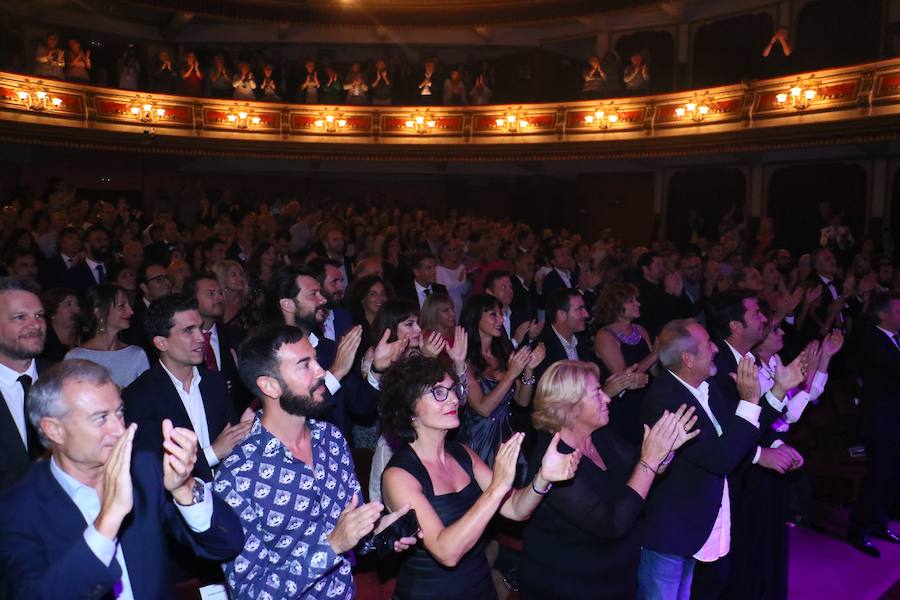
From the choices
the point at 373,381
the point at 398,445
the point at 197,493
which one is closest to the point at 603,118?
the point at 373,381

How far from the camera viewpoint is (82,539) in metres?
1.97

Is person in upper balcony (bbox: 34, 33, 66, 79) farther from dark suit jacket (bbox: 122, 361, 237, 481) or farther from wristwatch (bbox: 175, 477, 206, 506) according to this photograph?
wristwatch (bbox: 175, 477, 206, 506)

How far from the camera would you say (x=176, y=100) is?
57.1ft

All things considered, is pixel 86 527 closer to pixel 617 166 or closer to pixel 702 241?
pixel 702 241

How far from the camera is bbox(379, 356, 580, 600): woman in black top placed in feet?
8.25

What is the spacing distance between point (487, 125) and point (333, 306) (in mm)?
13367

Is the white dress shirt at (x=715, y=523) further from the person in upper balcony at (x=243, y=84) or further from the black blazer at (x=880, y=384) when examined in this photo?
the person in upper balcony at (x=243, y=84)

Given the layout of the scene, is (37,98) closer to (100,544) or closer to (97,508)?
(97,508)

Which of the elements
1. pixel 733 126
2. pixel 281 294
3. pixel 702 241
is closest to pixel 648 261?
pixel 281 294

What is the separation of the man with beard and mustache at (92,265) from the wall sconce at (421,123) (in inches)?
401

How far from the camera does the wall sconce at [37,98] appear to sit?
49.9 feet

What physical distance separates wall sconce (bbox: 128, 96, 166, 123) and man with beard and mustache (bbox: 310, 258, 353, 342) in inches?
518

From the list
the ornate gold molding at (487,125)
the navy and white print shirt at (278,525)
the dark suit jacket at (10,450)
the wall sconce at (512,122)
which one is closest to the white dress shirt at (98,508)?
the navy and white print shirt at (278,525)

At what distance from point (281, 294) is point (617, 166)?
15553mm
